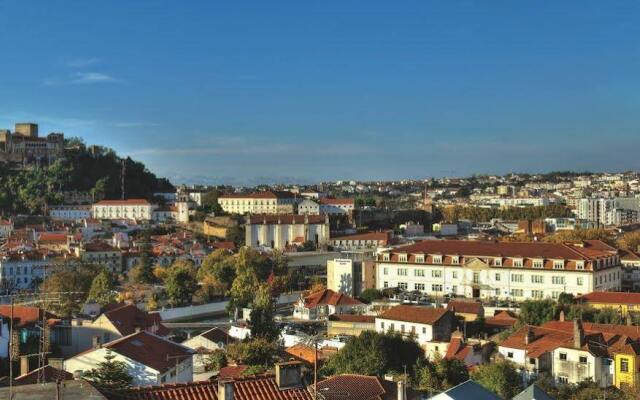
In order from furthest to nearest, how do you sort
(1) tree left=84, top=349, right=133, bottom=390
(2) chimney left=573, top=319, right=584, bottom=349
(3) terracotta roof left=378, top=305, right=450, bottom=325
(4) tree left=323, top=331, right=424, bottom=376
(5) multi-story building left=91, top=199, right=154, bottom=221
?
1. (5) multi-story building left=91, top=199, right=154, bottom=221
2. (3) terracotta roof left=378, top=305, right=450, bottom=325
3. (2) chimney left=573, top=319, right=584, bottom=349
4. (4) tree left=323, top=331, right=424, bottom=376
5. (1) tree left=84, top=349, right=133, bottom=390

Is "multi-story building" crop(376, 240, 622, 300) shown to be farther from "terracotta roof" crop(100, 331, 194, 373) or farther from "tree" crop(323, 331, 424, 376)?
"terracotta roof" crop(100, 331, 194, 373)

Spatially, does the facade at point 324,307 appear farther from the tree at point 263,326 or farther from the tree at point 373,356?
the tree at point 373,356

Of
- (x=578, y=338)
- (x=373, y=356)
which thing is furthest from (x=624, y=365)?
(x=373, y=356)

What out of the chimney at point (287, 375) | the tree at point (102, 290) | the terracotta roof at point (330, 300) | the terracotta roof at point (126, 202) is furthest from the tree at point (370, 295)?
the terracotta roof at point (126, 202)

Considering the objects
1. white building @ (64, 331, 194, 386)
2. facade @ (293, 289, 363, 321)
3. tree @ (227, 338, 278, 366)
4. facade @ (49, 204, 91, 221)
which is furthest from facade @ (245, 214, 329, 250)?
white building @ (64, 331, 194, 386)

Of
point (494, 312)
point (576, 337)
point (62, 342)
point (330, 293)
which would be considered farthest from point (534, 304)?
point (62, 342)

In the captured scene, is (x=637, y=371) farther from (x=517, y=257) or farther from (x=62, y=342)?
(x=517, y=257)
